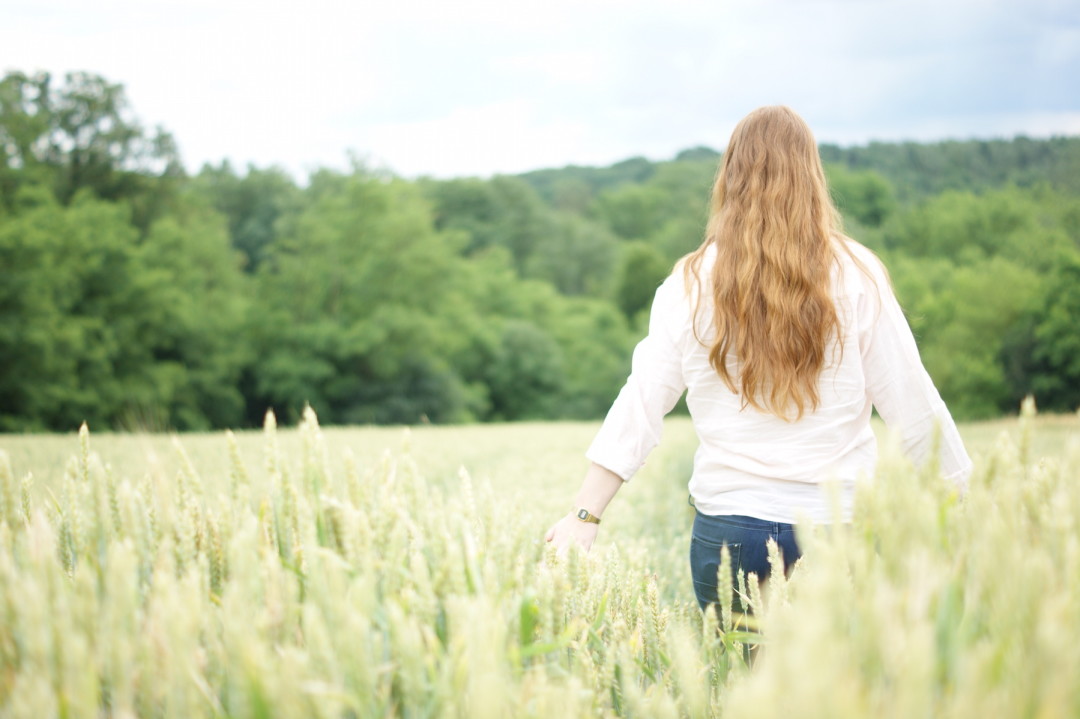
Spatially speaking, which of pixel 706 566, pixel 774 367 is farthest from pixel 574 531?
pixel 774 367

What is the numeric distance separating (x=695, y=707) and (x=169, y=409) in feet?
131

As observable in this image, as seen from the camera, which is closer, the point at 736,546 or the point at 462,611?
the point at 462,611

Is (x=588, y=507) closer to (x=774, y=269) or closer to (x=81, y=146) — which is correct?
(x=774, y=269)

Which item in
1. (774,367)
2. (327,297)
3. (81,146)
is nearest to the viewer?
(774,367)

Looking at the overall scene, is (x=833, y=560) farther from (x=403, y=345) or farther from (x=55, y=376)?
(x=403, y=345)

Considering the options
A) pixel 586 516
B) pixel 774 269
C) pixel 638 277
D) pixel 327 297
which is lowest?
pixel 586 516

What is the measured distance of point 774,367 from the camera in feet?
9.10

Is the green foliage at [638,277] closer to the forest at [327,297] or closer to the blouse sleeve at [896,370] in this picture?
the forest at [327,297]

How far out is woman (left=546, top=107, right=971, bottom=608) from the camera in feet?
9.20

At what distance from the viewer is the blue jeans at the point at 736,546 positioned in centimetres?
284

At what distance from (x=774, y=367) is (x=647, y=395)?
1.65 ft

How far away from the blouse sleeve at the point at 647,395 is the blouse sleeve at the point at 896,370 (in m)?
0.65

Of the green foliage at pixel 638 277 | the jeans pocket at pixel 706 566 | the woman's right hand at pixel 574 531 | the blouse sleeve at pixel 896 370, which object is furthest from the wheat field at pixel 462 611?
the green foliage at pixel 638 277

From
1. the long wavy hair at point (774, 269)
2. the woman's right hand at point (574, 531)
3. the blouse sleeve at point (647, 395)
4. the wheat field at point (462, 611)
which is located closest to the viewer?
the wheat field at point (462, 611)
